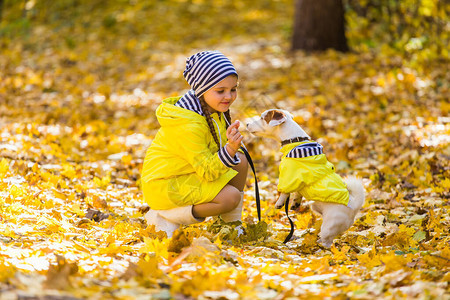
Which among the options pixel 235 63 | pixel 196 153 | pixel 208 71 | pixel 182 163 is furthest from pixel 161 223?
pixel 235 63

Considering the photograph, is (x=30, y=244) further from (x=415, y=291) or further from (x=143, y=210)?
(x=415, y=291)

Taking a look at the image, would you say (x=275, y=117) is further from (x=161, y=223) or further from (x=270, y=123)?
(x=161, y=223)

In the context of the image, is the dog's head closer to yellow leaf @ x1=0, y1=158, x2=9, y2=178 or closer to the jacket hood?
the jacket hood

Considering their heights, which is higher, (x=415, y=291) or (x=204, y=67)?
(x=204, y=67)

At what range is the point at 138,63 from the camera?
9.24m

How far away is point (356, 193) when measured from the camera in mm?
3383

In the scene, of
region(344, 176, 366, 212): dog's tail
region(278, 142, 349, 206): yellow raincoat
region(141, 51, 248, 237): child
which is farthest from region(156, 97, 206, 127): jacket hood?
region(344, 176, 366, 212): dog's tail

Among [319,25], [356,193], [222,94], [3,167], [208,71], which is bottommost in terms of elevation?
[356,193]

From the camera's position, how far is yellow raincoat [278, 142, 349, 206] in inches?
128

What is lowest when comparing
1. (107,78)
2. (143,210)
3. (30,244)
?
(30,244)

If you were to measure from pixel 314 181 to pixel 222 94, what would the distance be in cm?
80

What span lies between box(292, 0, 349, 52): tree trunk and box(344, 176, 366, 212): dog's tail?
5.57 m

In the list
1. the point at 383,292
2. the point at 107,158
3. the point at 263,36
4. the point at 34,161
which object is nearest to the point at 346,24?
the point at 263,36

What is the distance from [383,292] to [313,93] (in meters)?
5.07
